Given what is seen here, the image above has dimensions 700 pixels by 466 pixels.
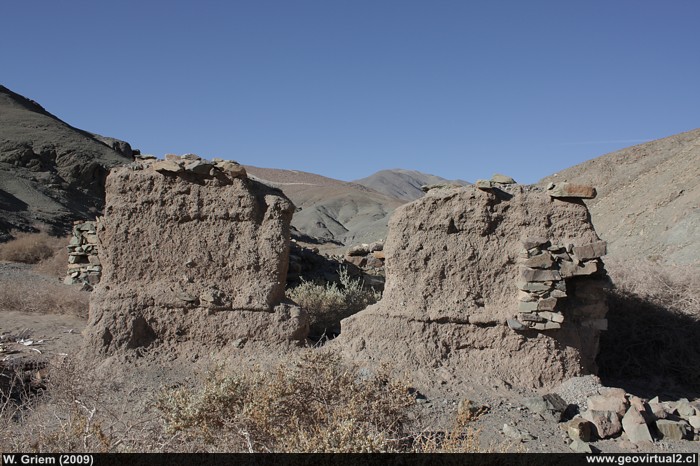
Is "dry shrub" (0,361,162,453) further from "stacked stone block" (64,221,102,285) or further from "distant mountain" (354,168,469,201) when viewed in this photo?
"distant mountain" (354,168,469,201)

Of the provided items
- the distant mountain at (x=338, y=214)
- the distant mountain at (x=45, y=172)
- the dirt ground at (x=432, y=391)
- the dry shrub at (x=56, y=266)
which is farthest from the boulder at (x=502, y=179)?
the distant mountain at (x=338, y=214)

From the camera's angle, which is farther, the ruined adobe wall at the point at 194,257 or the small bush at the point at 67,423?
the ruined adobe wall at the point at 194,257

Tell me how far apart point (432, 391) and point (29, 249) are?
13.4m

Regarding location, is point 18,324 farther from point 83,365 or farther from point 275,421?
point 275,421

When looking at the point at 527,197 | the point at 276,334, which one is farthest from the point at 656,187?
the point at 276,334

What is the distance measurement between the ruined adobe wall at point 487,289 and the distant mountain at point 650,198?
5567mm

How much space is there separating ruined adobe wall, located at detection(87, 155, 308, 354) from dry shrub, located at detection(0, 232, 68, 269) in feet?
34.4

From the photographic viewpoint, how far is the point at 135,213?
221 inches

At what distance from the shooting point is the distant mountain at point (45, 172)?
65.5 feet

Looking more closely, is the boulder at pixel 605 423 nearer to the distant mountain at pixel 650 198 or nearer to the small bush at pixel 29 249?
the distant mountain at pixel 650 198

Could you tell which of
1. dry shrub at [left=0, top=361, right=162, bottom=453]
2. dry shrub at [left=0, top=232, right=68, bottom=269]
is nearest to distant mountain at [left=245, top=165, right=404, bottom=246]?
dry shrub at [left=0, top=232, right=68, bottom=269]

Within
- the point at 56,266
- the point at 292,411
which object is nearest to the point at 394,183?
the point at 56,266

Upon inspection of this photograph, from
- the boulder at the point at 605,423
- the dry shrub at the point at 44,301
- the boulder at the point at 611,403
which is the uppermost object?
the boulder at the point at 611,403

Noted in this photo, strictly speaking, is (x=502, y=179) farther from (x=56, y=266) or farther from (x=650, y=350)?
(x=56, y=266)
